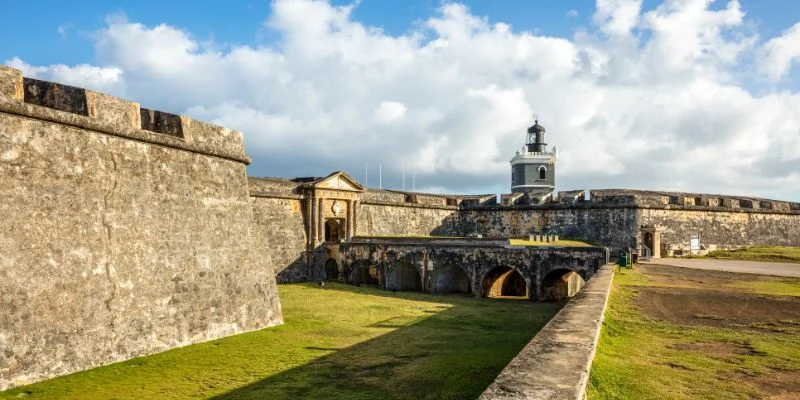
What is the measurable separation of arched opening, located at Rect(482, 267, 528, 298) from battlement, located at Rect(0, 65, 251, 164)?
13.8m

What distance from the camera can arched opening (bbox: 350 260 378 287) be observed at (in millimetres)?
27906

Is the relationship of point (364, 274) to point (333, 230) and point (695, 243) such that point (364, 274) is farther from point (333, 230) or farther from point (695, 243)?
point (695, 243)

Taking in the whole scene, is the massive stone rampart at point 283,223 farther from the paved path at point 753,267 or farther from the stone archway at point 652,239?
the stone archway at point 652,239

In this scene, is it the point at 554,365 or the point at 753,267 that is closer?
the point at 554,365

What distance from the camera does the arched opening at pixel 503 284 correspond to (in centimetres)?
2461

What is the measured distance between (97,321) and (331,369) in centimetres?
399

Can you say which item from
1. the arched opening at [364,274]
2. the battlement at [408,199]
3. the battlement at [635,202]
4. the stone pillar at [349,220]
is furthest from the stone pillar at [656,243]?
the stone pillar at [349,220]

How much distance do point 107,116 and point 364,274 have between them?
19.0m

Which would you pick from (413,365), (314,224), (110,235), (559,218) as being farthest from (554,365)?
(559,218)

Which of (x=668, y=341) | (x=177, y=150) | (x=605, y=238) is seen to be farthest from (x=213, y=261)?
(x=605, y=238)

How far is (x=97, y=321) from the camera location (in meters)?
9.43

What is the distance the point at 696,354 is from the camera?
641cm

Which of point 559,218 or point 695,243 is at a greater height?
point 559,218

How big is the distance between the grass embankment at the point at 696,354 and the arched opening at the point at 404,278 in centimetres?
1638
